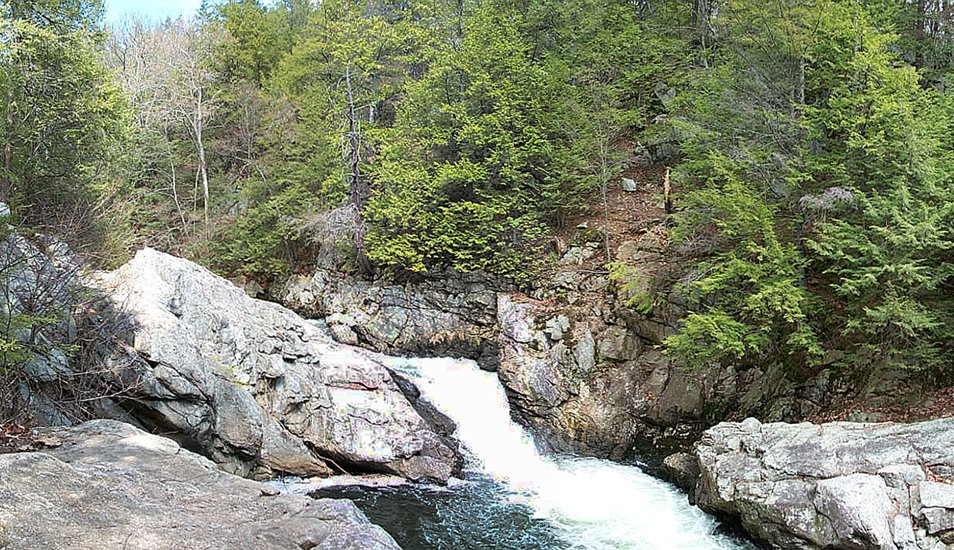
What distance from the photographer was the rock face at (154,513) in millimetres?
4359

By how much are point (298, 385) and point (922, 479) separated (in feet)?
32.2

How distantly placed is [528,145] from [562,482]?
29.8 feet

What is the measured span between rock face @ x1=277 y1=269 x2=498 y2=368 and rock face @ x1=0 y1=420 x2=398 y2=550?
9.63 meters

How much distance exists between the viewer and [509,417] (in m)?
13.7

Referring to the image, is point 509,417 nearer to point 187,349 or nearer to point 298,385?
point 298,385

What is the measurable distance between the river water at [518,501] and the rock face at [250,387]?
0.76 meters

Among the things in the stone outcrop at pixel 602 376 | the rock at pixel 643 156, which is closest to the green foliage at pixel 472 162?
the stone outcrop at pixel 602 376

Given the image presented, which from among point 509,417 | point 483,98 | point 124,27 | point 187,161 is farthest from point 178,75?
point 509,417

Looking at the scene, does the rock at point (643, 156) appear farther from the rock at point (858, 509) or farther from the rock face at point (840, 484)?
the rock at point (858, 509)

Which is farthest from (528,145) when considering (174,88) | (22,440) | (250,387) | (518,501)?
(174,88)

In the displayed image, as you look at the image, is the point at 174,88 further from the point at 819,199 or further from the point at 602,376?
the point at 819,199

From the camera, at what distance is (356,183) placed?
1798cm

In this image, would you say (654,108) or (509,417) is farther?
(654,108)

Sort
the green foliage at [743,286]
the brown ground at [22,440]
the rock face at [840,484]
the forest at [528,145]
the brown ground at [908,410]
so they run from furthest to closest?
the green foliage at [743,286] < the forest at [528,145] < the brown ground at [908,410] < the rock face at [840,484] < the brown ground at [22,440]
